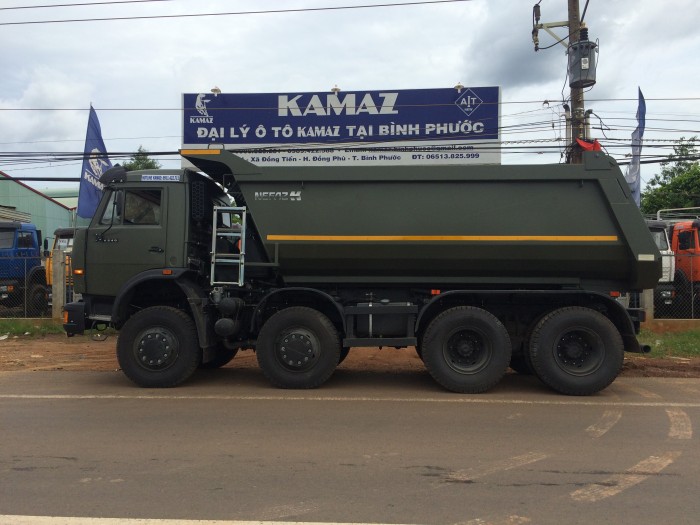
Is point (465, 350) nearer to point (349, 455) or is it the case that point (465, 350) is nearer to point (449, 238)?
point (449, 238)

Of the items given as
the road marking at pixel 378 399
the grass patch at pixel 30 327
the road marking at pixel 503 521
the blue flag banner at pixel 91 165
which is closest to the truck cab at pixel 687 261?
the road marking at pixel 378 399

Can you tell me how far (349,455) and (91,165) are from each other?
1369 centimetres

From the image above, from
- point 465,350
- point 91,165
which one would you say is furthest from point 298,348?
point 91,165

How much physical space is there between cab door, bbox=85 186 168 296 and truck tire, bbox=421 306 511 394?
12.5ft

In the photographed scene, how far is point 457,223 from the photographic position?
712 centimetres

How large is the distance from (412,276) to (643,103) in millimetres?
12161

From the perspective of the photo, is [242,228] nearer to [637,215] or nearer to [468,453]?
[468,453]

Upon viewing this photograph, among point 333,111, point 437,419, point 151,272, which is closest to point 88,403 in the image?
point 151,272

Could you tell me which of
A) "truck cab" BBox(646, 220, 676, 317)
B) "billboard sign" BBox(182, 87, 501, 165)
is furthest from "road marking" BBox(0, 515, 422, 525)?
"truck cab" BBox(646, 220, 676, 317)

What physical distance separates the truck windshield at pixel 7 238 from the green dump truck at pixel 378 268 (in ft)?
33.9

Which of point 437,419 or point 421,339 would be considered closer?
point 437,419

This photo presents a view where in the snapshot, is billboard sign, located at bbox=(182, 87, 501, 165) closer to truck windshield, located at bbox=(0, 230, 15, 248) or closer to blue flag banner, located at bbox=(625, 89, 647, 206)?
blue flag banner, located at bbox=(625, 89, 647, 206)

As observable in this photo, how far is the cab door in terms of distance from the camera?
24.5 feet

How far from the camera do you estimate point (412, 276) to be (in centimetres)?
743
